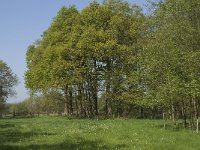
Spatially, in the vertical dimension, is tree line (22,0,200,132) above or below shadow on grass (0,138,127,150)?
above

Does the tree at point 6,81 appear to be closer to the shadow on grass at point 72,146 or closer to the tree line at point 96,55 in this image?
the tree line at point 96,55

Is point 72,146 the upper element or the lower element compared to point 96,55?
lower

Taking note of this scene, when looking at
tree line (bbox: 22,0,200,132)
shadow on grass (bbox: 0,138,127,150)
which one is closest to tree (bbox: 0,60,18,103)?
tree line (bbox: 22,0,200,132)

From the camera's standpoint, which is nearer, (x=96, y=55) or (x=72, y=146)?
(x=72, y=146)

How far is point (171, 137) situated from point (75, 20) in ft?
156

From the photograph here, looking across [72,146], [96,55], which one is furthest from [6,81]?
[72,146]

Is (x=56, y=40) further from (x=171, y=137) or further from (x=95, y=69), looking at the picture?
(x=171, y=137)

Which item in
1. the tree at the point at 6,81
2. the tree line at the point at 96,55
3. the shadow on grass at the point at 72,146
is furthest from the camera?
the tree at the point at 6,81

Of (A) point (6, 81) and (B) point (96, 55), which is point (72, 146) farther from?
(A) point (6, 81)

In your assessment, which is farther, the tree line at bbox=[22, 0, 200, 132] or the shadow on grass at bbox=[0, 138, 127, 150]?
the tree line at bbox=[22, 0, 200, 132]

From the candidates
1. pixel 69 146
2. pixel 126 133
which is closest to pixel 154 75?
pixel 126 133

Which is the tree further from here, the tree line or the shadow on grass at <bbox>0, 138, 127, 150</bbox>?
the shadow on grass at <bbox>0, 138, 127, 150</bbox>

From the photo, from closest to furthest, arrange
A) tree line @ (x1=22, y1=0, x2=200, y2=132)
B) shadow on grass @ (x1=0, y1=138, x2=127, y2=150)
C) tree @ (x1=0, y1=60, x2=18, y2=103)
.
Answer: shadow on grass @ (x1=0, y1=138, x2=127, y2=150) < tree line @ (x1=22, y1=0, x2=200, y2=132) < tree @ (x1=0, y1=60, x2=18, y2=103)

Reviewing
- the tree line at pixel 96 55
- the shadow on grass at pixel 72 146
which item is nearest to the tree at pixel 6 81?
the tree line at pixel 96 55
